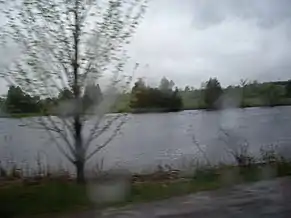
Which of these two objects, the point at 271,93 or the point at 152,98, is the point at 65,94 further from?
the point at 271,93

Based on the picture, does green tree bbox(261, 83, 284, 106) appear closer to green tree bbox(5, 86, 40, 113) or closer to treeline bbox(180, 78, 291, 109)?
treeline bbox(180, 78, 291, 109)

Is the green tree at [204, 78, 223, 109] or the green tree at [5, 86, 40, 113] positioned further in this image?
the green tree at [204, 78, 223, 109]

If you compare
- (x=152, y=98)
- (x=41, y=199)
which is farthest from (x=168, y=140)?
(x=41, y=199)

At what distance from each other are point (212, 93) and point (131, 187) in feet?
33.3

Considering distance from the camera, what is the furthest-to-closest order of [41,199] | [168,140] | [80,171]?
[168,140]
[80,171]
[41,199]

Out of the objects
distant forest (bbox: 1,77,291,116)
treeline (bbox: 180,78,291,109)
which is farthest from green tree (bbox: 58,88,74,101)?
treeline (bbox: 180,78,291,109)

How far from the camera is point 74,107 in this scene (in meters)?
10.6

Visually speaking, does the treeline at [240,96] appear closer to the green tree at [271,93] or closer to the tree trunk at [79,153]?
the green tree at [271,93]

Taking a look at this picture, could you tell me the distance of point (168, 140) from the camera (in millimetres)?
24734

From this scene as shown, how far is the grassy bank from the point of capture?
9.02 m

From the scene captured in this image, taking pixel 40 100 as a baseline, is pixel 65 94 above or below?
above

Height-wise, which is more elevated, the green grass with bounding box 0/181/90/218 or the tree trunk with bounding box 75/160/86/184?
the tree trunk with bounding box 75/160/86/184

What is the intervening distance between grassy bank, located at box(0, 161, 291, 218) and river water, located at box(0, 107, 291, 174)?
4.11 feet

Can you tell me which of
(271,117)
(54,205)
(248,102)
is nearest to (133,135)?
(248,102)
